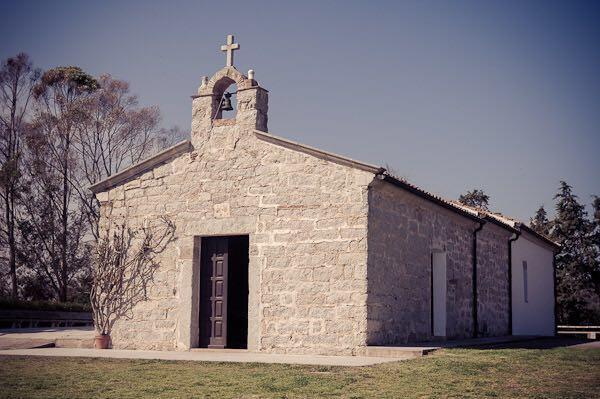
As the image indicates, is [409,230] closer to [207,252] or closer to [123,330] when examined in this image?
[207,252]

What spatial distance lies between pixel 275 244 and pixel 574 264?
97.6ft

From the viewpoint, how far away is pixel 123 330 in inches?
560

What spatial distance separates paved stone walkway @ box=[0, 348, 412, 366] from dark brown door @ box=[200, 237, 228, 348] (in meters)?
0.61

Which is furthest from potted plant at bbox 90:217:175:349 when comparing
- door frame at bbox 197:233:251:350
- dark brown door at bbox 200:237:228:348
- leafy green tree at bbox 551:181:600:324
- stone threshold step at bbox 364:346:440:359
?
leafy green tree at bbox 551:181:600:324

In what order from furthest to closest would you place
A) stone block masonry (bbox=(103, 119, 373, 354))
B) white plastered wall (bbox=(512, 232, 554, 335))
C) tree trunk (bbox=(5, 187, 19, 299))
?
tree trunk (bbox=(5, 187, 19, 299)), white plastered wall (bbox=(512, 232, 554, 335)), stone block masonry (bbox=(103, 119, 373, 354))

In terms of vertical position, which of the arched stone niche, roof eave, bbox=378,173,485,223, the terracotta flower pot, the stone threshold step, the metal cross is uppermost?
the metal cross

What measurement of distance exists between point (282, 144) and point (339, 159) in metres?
1.31

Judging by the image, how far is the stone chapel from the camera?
1231cm

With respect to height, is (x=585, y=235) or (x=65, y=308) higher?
(x=585, y=235)

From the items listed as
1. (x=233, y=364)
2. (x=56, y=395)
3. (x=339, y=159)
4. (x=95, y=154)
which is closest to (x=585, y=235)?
(x=95, y=154)

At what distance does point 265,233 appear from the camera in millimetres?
13039

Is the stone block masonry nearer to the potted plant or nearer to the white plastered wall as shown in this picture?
the potted plant

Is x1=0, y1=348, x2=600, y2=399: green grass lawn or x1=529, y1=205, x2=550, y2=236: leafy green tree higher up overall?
x1=529, y1=205, x2=550, y2=236: leafy green tree

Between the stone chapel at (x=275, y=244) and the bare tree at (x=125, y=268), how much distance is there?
21 centimetres
